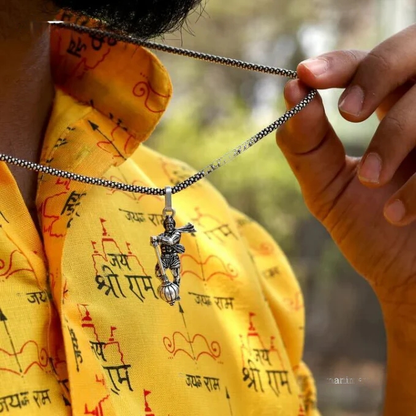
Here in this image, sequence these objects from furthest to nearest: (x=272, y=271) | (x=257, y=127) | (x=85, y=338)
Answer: (x=257, y=127), (x=272, y=271), (x=85, y=338)

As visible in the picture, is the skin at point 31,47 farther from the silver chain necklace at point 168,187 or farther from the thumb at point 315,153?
the thumb at point 315,153

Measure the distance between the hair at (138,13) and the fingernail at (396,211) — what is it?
0.35 metres

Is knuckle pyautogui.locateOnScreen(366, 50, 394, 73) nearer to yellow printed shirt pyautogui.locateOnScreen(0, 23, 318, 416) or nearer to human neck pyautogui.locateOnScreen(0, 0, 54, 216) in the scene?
yellow printed shirt pyautogui.locateOnScreen(0, 23, 318, 416)

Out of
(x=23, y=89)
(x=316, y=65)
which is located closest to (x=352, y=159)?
(x=316, y=65)

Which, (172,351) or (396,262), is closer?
(172,351)

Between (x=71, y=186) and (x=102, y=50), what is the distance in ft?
0.81

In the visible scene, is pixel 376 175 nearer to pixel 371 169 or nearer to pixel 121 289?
pixel 371 169

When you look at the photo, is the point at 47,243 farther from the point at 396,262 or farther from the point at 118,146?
the point at 396,262

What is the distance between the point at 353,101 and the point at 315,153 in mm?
116

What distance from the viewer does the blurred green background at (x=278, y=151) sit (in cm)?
378

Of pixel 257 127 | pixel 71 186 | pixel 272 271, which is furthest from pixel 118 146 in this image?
pixel 257 127

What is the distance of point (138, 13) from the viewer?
0.81m

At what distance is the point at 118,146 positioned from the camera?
0.86 meters

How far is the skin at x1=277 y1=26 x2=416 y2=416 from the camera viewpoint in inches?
32.1
